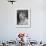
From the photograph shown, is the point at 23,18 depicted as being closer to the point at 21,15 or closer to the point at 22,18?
the point at 22,18

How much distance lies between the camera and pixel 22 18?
5.25 metres

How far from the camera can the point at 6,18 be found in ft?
17.2

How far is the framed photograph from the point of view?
5211 millimetres

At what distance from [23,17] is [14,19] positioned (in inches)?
13.8

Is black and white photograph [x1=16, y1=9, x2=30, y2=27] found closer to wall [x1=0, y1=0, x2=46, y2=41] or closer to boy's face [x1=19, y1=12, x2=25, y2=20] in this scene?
boy's face [x1=19, y1=12, x2=25, y2=20]

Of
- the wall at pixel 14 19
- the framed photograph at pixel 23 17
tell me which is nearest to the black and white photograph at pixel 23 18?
the framed photograph at pixel 23 17

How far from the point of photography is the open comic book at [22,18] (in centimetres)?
519

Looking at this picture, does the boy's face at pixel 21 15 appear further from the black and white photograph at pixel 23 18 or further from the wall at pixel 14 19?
the wall at pixel 14 19

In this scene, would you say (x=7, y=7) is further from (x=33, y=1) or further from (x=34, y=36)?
(x=34, y=36)

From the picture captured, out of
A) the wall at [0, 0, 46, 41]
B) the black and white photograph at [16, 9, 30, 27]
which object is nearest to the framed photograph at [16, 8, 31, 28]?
the black and white photograph at [16, 9, 30, 27]

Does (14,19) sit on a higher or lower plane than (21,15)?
lower

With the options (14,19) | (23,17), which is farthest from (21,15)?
(14,19)

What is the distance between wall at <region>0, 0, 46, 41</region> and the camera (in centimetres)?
519

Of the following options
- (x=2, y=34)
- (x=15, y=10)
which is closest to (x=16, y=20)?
(x=15, y=10)
